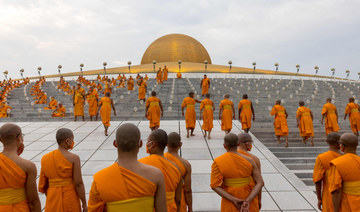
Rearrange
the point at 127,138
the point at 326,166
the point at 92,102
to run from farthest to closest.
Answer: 1. the point at 92,102
2. the point at 326,166
3. the point at 127,138

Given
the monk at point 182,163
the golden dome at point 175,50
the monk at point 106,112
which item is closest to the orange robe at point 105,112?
the monk at point 106,112

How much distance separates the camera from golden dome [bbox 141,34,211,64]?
61688 mm

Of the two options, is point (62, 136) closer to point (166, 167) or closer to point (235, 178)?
point (166, 167)

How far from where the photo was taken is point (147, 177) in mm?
1774

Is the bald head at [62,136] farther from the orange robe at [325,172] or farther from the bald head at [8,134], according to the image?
the orange robe at [325,172]

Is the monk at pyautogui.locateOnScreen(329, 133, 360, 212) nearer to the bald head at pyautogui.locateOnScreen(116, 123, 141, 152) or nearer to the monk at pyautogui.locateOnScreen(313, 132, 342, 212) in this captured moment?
the monk at pyautogui.locateOnScreen(313, 132, 342, 212)

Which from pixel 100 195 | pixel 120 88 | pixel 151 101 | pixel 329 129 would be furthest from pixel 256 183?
pixel 120 88

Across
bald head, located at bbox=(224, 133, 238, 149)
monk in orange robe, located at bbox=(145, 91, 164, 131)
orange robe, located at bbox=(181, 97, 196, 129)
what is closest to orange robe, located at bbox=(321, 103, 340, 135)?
orange robe, located at bbox=(181, 97, 196, 129)

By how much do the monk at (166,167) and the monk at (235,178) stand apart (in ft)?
1.66

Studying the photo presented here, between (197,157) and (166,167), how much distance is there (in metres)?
4.44

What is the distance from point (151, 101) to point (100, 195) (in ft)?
24.3

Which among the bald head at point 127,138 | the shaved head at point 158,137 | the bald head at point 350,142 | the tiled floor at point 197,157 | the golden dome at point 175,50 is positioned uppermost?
the golden dome at point 175,50

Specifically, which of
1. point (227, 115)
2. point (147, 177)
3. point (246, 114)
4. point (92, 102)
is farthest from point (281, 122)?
point (92, 102)

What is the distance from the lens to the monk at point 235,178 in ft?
9.39
